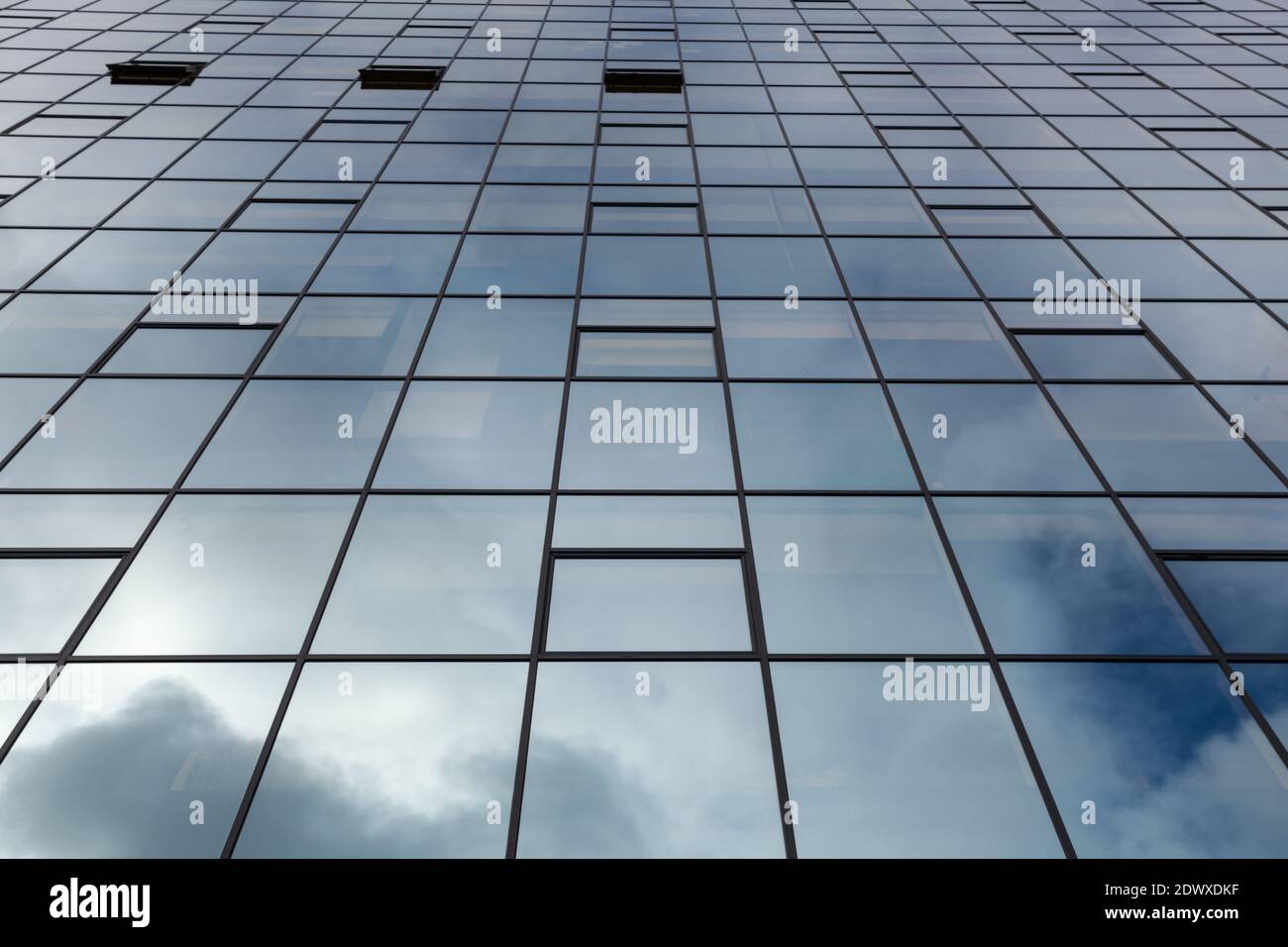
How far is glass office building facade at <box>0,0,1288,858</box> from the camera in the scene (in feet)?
24.0

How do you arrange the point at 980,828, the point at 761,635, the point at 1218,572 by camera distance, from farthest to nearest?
the point at 1218,572 → the point at 761,635 → the point at 980,828

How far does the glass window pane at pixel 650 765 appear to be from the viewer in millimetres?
6957

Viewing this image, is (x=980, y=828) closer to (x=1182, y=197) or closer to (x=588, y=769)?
(x=588, y=769)

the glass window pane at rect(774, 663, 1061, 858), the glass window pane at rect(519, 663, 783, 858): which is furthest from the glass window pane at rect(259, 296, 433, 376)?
the glass window pane at rect(774, 663, 1061, 858)

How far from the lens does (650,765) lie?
7445mm

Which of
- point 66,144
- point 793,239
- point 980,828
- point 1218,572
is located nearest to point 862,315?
point 793,239

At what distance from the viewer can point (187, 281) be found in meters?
13.4

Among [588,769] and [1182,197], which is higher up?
[1182,197]

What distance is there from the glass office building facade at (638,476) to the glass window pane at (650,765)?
0.04m

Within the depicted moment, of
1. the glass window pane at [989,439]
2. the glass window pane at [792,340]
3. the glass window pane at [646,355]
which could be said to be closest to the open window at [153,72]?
the glass window pane at [646,355]

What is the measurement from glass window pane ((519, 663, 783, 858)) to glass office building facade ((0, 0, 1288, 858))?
1.5 inches

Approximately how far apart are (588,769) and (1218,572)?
7478 millimetres

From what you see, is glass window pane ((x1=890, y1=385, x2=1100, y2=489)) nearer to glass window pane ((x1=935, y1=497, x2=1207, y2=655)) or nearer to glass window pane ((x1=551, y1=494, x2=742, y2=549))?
glass window pane ((x1=935, y1=497, x2=1207, y2=655))

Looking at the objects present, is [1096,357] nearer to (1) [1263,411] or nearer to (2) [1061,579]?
(1) [1263,411]
